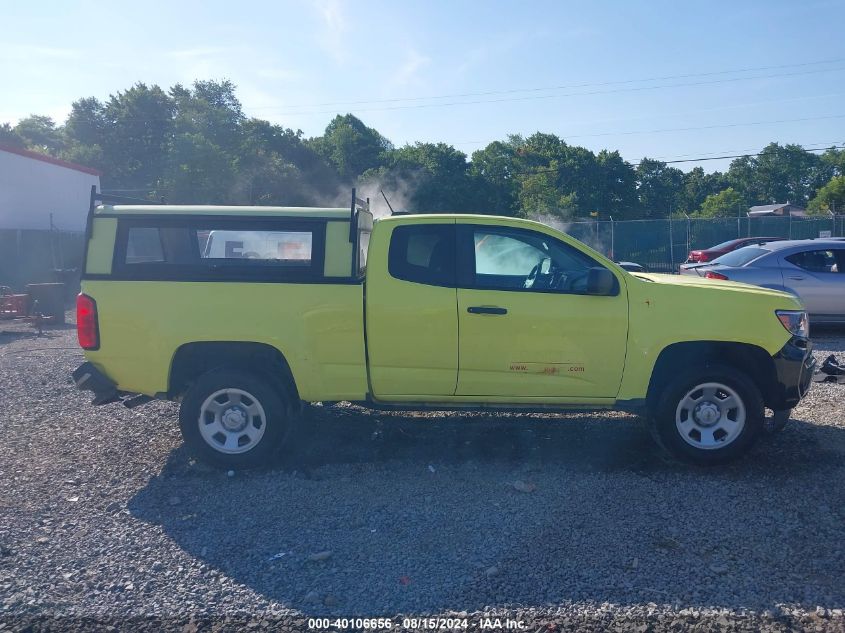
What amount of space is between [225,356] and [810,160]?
70.2m

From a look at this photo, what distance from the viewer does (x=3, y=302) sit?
15195mm

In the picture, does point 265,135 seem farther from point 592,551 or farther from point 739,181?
point 592,551

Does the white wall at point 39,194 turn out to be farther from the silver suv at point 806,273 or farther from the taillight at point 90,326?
the silver suv at point 806,273

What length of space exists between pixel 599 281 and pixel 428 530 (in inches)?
87.9

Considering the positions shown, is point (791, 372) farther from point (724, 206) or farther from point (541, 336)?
point (724, 206)

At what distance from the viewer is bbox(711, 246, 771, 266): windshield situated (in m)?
11.7

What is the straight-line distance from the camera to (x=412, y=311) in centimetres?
563

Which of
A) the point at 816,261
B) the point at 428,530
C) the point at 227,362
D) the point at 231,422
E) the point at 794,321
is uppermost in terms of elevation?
the point at 816,261

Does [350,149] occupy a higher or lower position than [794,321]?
higher

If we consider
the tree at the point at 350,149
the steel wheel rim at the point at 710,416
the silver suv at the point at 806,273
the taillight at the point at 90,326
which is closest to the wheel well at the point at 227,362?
the taillight at the point at 90,326

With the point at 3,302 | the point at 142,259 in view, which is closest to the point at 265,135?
the point at 3,302

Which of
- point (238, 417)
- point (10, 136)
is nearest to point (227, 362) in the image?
point (238, 417)

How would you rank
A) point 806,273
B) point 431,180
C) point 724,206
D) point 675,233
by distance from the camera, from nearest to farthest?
point 806,273, point 675,233, point 431,180, point 724,206

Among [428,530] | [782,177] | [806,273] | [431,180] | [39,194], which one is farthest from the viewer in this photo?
[782,177]
